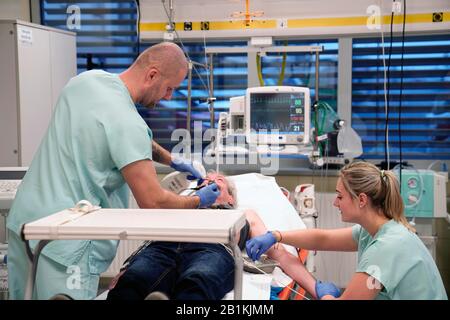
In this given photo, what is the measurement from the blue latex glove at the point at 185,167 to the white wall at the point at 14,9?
2653mm

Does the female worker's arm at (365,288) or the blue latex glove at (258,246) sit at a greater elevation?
the blue latex glove at (258,246)

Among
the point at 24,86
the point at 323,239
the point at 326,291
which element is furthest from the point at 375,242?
the point at 24,86

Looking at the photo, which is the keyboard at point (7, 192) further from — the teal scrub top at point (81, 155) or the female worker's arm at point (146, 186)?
the female worker's arm at point (146, 186)

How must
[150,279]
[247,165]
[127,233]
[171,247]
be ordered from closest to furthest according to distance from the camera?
1. [127,233]
2. [150,279]
3. [171,247]
4. [247,165]

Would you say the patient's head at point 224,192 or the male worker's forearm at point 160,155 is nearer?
the male worker's forearm at point 160,155

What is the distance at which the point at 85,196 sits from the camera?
197 centimetres

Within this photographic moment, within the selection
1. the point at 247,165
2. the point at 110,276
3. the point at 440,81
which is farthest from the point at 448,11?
the point at 110,276

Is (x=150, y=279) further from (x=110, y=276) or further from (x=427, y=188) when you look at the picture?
(x=110, y=276)

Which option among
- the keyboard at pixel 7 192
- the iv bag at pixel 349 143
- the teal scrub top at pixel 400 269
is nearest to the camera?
the teal scrub top at pixel 400 269

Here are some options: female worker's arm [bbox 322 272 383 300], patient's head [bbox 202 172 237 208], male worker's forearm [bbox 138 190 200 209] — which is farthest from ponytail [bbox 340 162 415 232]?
patient's head [bbox 202 172 237 208]

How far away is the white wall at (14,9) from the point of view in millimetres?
4488

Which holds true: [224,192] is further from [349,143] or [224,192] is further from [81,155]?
[349,143]

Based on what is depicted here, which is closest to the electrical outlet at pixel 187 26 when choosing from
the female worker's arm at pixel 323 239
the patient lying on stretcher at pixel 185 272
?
the patient lying on stretcher at pixel 185 272
